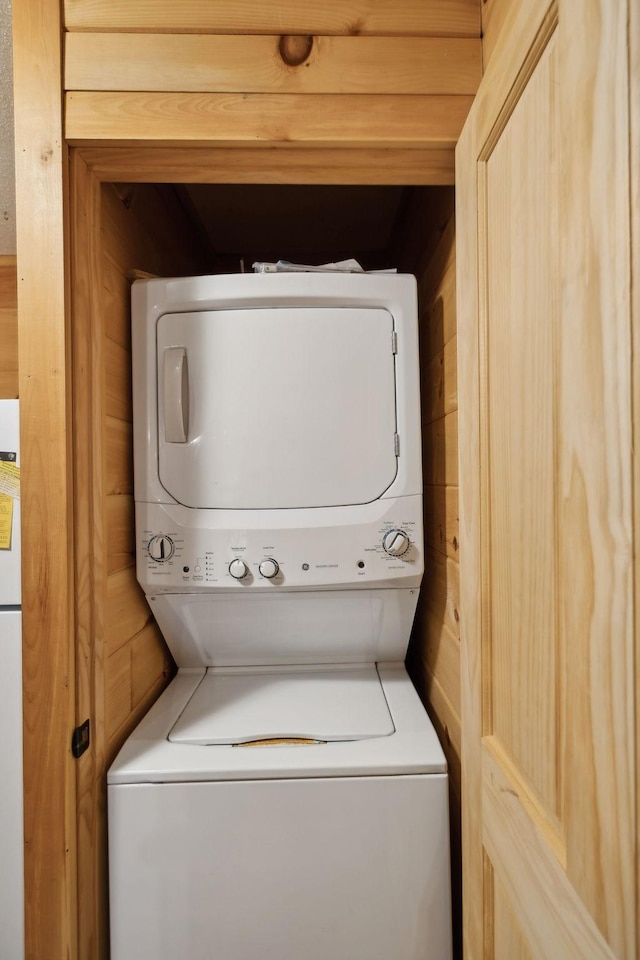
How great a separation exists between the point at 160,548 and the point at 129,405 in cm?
38

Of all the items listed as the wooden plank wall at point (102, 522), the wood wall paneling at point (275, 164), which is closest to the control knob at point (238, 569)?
the wooden plank wall at point (102, 522)

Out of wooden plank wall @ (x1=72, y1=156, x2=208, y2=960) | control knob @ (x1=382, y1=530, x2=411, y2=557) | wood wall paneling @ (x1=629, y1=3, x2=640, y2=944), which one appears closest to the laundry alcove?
wooden plank wall @ (x1=72, y1=156, x2=208, y2=960)

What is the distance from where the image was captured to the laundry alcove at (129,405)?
3.26ft

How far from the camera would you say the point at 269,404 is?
1.20 meters

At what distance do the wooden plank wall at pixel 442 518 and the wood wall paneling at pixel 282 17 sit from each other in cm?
35

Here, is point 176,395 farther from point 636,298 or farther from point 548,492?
point 636,298

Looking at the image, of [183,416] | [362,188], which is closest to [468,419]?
[183,416]

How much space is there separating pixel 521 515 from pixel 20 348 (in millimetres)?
950

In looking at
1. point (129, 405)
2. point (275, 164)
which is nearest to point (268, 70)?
point (275, 164)

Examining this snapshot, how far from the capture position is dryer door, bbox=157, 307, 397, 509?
1196 millimetres

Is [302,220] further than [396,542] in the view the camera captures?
Yes

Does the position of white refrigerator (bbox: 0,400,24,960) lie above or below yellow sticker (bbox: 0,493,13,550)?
below

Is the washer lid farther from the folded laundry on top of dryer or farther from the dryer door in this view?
the folded laundry on top of dryer

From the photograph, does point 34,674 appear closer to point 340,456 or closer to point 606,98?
point 340,456
